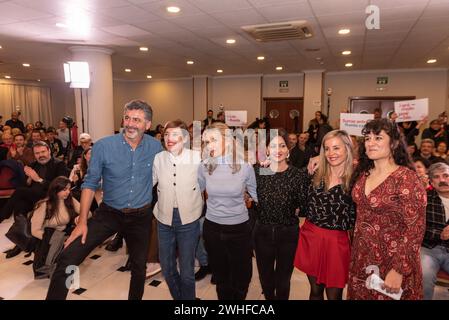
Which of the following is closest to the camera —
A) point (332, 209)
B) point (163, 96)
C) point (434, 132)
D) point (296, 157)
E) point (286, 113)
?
point (332, 209)

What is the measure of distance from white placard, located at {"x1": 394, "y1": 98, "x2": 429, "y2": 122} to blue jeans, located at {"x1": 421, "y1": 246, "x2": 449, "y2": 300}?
256 cm

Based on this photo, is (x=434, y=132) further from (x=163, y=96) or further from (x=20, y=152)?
(x=163, y=96)

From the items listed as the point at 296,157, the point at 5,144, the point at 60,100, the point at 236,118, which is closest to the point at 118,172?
the point at 296,157

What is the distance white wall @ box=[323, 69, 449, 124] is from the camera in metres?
10.1

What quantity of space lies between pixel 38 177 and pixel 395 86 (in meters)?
10.5

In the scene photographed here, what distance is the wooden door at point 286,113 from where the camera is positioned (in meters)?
11.8

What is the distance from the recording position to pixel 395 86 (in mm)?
10430

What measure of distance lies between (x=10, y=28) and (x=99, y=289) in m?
5.00

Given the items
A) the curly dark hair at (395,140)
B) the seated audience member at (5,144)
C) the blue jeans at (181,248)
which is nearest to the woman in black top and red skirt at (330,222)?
the curly dark hair at (395,140)

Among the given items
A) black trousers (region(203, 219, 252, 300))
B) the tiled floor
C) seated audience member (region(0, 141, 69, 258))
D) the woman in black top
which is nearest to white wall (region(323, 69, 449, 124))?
the tiled floor

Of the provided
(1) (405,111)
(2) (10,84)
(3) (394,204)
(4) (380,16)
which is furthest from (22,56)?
(3) (394,204)

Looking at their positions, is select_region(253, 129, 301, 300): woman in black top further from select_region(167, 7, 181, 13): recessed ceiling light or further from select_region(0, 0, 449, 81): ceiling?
select_region(167, 7, 181, 13): recessed ceiling light

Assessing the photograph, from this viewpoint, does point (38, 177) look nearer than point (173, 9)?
Yes

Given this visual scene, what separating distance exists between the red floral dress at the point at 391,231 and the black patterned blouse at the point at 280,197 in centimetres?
44
